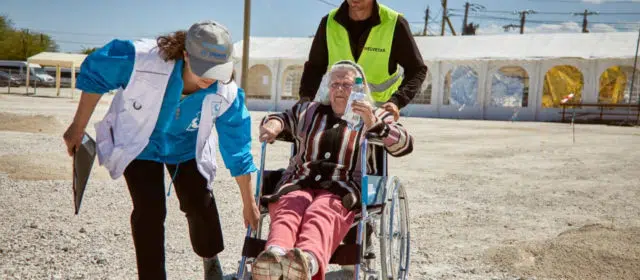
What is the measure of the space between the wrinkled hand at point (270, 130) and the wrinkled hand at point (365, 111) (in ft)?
1.38

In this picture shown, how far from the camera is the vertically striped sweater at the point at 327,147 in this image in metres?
3.09

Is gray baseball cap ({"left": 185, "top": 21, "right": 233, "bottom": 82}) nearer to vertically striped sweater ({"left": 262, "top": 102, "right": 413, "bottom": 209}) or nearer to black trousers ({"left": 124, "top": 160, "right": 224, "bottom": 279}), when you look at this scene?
black trousers ({"left": 124, "top": 160, "right": 224, "bottom": 279})

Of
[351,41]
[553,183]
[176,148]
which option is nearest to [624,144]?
[553,183]

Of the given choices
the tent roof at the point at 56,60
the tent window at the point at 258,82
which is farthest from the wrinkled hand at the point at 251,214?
the tent roof at the point at 56,60

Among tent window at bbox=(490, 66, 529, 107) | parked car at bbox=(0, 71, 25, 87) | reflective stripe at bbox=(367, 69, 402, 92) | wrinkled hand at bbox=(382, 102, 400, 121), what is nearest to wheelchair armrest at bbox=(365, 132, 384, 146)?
wrinkled hand at bbox=(382, 102, 400, 121)

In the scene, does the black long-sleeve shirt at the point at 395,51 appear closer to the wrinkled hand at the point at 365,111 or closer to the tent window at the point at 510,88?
the wrinkled hand at the point at 365,111

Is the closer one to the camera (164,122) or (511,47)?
(164,122)

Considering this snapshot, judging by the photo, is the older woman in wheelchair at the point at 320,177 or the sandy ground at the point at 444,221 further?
the sandy ground at the point at 444,221

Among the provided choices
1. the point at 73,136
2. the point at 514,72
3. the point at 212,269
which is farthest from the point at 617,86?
the point at 73,136

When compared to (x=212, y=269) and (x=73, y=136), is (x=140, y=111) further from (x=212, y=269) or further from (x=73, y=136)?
(x=212, y=269)

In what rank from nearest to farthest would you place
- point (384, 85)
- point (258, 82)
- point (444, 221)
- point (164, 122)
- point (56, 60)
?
point (164, 122) < point (384, 85) < point (444, 221) < point (56, 60) < point (258, 82)

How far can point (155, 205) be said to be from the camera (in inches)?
108

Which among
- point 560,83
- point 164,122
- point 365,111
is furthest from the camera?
point 560,83

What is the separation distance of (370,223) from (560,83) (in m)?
24.3
